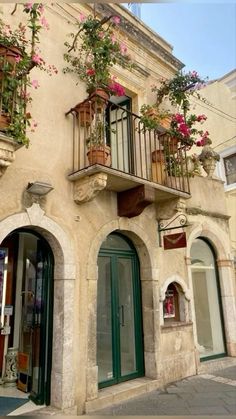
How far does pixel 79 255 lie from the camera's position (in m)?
4.59

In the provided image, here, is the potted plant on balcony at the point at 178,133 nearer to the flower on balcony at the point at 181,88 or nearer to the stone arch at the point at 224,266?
the flower on balcony at the point at 181,88

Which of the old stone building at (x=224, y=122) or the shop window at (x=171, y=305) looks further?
the old stone building at (x=224, y=122)

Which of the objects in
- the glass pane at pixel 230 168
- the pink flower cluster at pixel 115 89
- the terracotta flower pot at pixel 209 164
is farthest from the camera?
the glass pane at pixel 230 168

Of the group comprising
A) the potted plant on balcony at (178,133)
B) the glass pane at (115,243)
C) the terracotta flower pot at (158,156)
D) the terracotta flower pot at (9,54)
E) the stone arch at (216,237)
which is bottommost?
the glass pane at (115,243)

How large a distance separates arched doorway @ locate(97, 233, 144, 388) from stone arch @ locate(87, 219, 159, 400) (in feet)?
0.38

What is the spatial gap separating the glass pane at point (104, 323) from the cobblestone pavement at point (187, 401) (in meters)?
0.54

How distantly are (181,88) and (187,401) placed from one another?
567cm

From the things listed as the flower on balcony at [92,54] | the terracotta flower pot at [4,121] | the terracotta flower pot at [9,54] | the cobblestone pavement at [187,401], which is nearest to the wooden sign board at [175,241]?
the cobblestone pavement at [187,401]

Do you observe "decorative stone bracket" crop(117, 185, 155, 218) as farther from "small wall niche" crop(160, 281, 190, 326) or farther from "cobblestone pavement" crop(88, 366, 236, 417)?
"cobblestone pavement" crop(88, 366, 236, 417)

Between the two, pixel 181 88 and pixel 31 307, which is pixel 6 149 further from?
pixel 181 88

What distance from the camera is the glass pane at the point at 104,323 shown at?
4.82 meters

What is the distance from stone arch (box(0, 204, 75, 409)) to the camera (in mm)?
3965

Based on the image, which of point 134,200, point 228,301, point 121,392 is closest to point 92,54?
point 134,200

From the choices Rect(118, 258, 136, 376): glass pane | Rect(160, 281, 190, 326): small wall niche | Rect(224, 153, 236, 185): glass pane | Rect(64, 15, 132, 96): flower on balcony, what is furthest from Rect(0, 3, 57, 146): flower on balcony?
Rect(224, 153, 236, 185): glass pane
